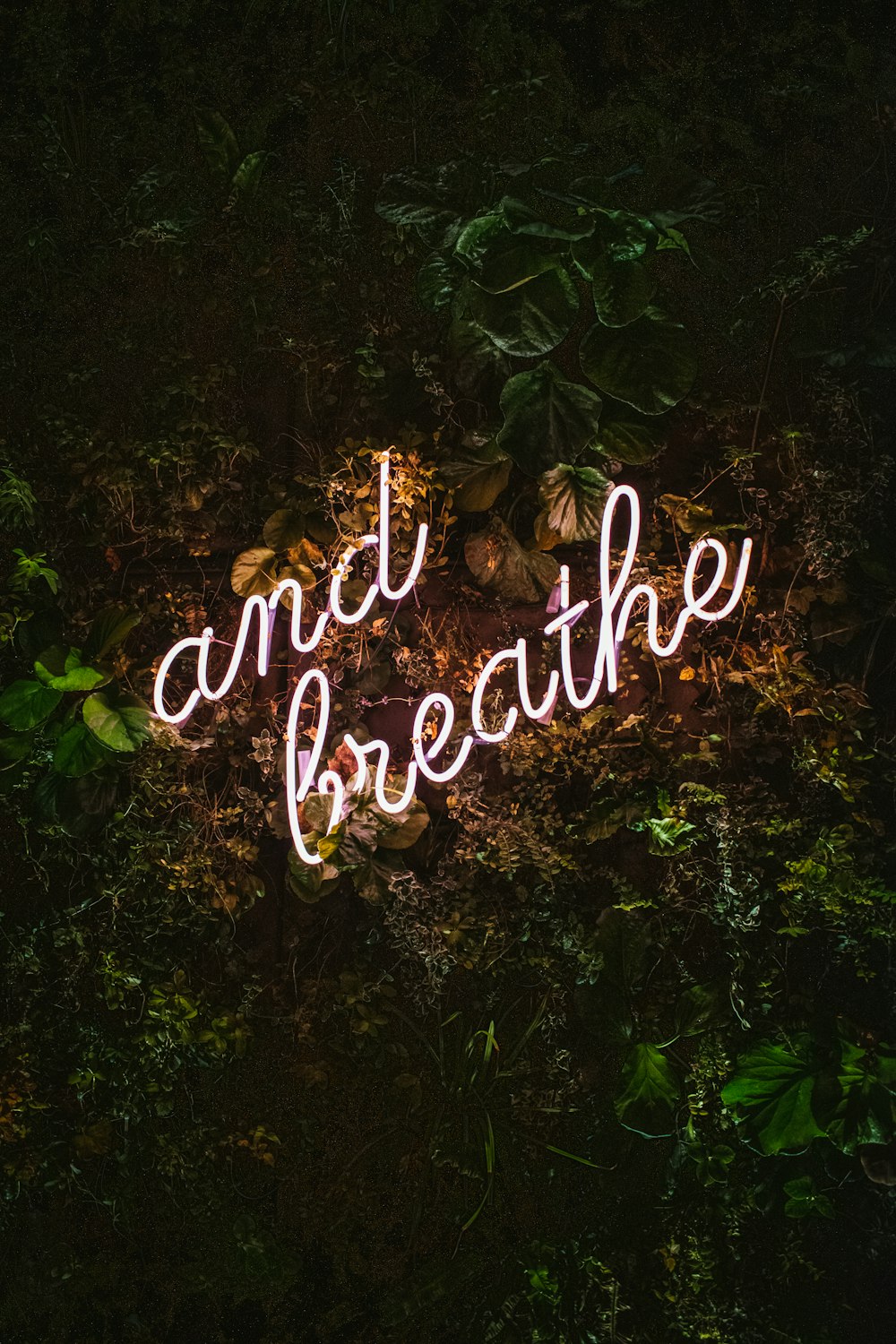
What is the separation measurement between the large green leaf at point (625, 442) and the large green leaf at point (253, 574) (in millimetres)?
1094

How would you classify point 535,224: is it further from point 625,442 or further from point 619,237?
point 625,442

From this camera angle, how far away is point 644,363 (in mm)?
2598

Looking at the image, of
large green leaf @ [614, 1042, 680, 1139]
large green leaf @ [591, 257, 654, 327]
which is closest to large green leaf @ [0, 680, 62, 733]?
large green leaf @ [591, 257, 654, 327]

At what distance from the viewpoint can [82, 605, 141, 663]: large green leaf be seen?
2713mm

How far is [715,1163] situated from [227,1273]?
1.59m

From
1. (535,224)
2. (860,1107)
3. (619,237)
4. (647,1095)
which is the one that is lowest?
(860,1107)

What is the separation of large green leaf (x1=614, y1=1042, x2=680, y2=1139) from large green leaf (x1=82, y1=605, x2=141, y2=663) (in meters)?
2.05

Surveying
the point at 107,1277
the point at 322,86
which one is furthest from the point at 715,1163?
the point at 322,86

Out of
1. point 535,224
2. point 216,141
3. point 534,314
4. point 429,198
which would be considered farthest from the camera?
point 216,141

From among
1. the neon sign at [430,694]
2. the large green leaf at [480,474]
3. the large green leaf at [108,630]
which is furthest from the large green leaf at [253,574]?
the large green leaf at [480,474]

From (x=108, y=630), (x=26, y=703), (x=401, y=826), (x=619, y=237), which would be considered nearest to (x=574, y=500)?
(x=619, y=237)

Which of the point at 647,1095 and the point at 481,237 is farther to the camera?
the point at 647,1095

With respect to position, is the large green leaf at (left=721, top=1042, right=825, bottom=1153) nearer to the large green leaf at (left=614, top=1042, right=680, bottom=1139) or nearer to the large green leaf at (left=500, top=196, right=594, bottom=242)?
the large green leaf at (left=614, top=1042, right=680, bottom=1139)

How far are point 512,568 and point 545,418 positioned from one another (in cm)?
46
